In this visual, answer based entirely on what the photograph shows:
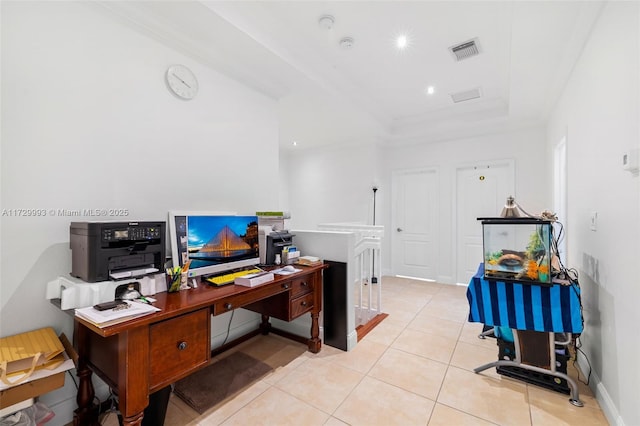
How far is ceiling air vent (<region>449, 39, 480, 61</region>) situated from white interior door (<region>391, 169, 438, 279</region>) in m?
2.30

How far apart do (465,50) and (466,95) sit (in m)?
1.17

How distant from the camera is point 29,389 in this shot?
49.3 inches

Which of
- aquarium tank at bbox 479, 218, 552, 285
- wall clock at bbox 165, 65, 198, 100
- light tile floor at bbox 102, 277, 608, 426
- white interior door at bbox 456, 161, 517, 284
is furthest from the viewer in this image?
white interior door at bbox 456, 161, 517, 284

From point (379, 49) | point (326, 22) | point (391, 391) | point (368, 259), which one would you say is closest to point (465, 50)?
point (379, 49)

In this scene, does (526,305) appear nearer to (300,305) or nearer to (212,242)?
(300,305)

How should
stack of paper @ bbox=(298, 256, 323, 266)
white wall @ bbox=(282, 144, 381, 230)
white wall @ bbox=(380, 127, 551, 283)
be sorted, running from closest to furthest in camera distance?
stack of paper @ bbox=(298, 256, 323, 266), white wall @ bbox=(380, 127, 551, 283), white wall @ bbox=(282, 144, 381, 230)

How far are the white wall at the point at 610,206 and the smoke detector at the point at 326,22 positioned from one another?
1.81m

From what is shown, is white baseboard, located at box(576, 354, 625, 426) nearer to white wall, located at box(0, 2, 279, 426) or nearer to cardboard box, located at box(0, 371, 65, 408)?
cardboard box, located at box(0, 371, 65, 408)

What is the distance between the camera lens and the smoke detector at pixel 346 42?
8.29 feet

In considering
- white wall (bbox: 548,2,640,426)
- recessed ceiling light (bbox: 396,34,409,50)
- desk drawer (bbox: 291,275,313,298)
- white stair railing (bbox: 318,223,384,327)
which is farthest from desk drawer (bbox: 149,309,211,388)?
recessed ceiling light (bbox: 396,34,409,50)

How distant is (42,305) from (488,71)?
14.5 ft

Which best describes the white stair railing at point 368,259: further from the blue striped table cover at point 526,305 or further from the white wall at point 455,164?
the white wall at point 455,164

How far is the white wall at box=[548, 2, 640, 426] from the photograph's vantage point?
4.59 ft

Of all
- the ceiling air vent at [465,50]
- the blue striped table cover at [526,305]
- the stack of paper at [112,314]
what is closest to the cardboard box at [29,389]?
the stack of paper at [112,314]
